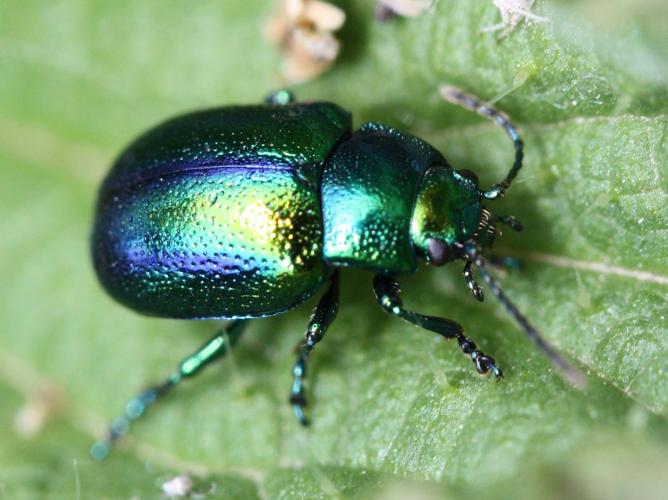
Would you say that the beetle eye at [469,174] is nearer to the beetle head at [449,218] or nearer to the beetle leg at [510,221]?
the beetle head at [449,218]

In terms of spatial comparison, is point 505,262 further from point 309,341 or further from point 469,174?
point 309,341

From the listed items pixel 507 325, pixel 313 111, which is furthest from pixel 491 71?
pixel 507 325

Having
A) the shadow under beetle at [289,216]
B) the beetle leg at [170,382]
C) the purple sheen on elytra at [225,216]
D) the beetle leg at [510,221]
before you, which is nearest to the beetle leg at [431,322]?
the shadow under beetle at [289,216]

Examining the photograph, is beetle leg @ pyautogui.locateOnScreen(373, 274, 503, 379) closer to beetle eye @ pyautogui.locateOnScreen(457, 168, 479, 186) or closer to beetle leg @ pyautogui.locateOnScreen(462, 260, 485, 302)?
beetle leg @ pyautogui.locateOnScreen(462, 260, 485, 302)

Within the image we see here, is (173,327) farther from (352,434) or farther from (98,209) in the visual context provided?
(352,434)

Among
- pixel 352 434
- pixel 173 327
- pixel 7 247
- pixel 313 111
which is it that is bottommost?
pixel 7 247

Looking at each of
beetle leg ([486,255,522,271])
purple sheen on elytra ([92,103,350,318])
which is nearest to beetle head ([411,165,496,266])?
beetle leg ([486,255,522,271])
